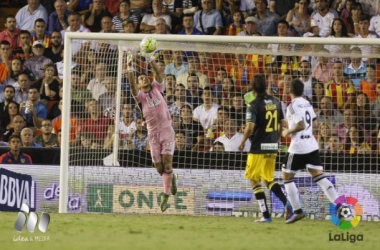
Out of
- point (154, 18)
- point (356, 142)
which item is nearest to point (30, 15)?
point (154, 18)

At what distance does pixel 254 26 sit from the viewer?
18781 mm

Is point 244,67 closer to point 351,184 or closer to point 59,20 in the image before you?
point 351,184

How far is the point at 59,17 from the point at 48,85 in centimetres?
204

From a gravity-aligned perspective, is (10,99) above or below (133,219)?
above

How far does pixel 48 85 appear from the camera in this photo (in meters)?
18.9

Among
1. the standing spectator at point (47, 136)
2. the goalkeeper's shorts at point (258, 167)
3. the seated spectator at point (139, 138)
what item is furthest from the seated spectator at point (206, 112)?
the standing spectator at point (47, 136)

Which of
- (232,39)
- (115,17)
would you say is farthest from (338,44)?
(115,17)

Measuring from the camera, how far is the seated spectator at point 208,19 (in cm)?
1928

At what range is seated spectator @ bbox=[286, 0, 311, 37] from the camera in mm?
18812

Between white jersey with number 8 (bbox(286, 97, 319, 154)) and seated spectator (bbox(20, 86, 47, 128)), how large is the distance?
649 centimetres

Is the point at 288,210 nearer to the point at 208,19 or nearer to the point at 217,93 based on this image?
the point at 217,93

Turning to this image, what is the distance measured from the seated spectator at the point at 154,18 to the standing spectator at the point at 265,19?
1.82 meters

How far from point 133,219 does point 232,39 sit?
3.23 m

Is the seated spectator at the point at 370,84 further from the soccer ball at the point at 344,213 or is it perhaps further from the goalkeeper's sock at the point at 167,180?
the goalkeeper's sock at the point at 167,180
